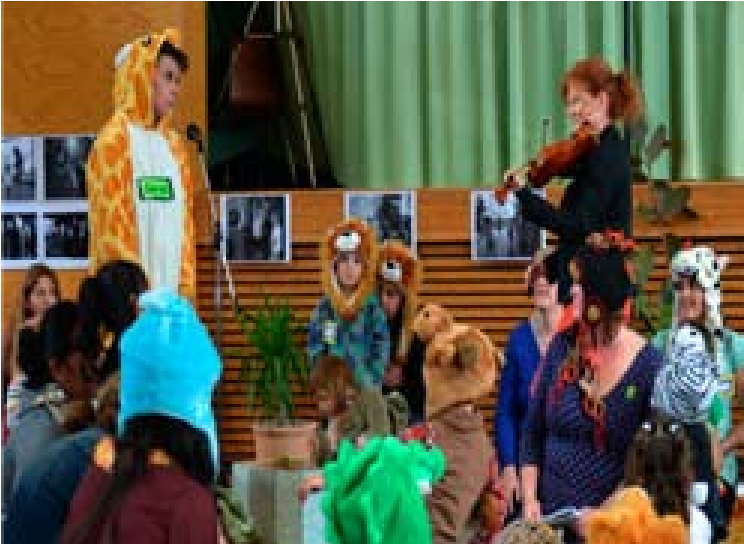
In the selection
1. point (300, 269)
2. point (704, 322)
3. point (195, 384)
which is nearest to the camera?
point (195, 384)

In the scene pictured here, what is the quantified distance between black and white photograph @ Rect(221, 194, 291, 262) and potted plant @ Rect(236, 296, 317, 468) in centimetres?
22

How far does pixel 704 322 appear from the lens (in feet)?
20.5

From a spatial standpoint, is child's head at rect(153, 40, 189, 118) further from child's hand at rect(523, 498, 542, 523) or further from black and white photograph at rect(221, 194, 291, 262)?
child's hand at rect(523, 498, 542, 523)

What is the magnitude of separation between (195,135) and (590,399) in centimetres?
379

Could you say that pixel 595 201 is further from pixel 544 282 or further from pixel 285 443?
pixel 285 443

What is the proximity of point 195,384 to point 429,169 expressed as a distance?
491cm

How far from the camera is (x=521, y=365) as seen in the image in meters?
6.58

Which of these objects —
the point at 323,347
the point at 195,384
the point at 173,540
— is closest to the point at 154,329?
the point at 195,384

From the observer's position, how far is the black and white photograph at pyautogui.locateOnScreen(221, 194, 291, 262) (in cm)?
856

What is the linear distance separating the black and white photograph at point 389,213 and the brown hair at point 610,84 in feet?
6.43

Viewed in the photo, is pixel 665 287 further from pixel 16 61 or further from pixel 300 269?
pixel 16 61

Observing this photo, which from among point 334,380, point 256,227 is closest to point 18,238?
point 256,227

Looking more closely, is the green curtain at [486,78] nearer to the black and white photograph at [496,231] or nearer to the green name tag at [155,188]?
the black and white photograph at [496,231]

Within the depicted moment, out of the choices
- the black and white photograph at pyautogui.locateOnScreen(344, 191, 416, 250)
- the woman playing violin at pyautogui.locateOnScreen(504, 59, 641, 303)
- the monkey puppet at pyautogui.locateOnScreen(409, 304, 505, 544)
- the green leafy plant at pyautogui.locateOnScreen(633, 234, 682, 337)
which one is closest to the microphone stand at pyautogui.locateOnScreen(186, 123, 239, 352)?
the black and white photograph at pyautogui.locateOnScreen(344, 191, 416, 250)
